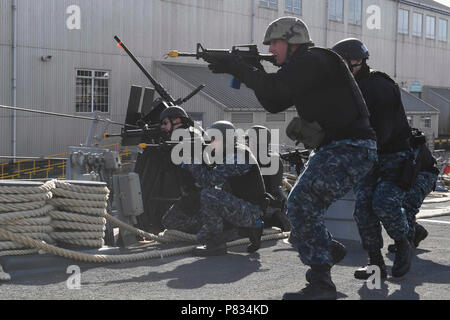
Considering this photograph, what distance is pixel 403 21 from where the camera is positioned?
122ft

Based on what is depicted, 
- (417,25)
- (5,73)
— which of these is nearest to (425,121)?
(417,25)

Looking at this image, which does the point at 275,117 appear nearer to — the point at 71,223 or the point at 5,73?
the point at 5,73

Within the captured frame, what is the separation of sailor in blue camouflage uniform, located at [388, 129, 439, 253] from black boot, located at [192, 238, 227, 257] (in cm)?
170

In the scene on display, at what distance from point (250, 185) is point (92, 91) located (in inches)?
664

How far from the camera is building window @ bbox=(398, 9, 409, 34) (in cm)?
3678

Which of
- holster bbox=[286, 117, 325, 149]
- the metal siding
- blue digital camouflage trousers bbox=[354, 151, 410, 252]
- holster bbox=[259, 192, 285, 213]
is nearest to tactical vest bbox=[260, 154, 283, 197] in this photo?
holster bbox=[259, 192, 285, 213]

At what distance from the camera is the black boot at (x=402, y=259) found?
5.14 metres

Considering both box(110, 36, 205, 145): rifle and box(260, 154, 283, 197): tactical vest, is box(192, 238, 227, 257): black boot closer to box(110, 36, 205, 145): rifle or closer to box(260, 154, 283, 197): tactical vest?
box(260, 154, 283, 197): tactical vest

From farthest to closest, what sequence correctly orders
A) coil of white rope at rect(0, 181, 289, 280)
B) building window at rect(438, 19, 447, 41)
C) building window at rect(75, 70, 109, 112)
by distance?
building window at rect(438, 19, 447, 41)
building window at rect(75, 70, 109, 112)
coil of white rope at rect(0, 181, 289, 280)

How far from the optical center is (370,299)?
4.49 meters

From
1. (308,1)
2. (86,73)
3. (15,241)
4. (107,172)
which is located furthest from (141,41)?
(15,241)

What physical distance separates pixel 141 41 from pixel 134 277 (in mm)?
19413
